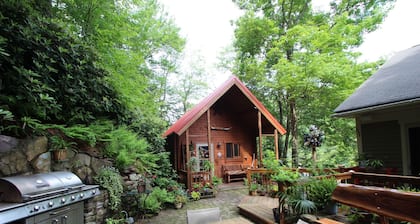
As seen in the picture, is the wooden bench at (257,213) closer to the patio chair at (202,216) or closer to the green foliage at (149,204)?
the patio chair at (202,216)

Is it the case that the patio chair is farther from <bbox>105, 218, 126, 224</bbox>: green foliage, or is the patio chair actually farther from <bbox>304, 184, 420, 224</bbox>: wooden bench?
<bbox>105, 218, 126, 224</bbox>: green foliage

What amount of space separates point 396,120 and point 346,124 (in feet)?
24.4

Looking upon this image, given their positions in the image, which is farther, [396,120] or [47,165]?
[396,120]

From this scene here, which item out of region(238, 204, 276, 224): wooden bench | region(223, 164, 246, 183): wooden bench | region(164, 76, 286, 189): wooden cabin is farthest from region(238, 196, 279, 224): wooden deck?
region(223, 164, 246, 183): wooden bench

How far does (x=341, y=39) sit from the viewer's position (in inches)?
388

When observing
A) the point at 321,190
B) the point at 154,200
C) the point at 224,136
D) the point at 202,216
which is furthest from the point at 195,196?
the point at 202,216

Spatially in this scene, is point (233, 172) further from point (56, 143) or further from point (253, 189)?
point (56, 143)

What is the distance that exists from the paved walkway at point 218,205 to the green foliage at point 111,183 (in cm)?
124

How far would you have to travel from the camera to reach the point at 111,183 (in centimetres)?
480

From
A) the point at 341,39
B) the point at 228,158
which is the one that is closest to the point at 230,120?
the point at 228,158

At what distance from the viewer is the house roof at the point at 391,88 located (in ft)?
15.8

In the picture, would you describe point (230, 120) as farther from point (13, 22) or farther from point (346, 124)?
point (13, 22)

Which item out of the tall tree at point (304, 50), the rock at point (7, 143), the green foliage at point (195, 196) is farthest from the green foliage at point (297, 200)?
the tall tree at point (304, 50)

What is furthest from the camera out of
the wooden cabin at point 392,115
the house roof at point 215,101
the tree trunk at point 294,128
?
the tree trunk at point 294,128
